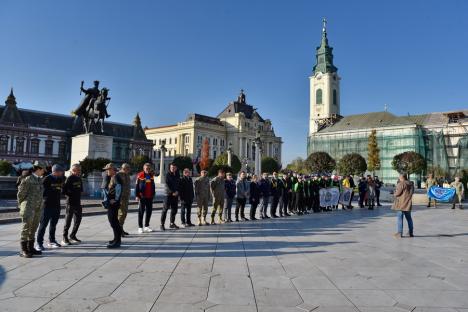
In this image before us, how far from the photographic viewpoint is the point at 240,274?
6.08 m

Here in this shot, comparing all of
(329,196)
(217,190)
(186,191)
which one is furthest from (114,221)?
(329,196)

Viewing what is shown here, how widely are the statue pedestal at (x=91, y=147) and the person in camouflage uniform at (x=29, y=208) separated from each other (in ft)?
56.8

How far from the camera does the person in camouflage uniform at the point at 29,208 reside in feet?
23.6

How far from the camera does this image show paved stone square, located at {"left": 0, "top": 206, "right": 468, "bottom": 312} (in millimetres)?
4637

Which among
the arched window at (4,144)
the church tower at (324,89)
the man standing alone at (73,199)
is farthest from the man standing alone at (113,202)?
the church tower at (324,89)

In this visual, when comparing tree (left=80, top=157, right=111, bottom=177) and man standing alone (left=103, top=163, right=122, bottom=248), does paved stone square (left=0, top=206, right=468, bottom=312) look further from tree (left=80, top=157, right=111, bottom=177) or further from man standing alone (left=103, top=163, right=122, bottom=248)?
tree (left=80, top=157, right=111, bottom=177)

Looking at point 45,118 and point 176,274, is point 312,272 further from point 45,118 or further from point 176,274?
point 45,118

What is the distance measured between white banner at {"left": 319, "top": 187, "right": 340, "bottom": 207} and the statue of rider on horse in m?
15.5

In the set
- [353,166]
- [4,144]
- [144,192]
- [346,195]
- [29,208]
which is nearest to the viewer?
[29,208]

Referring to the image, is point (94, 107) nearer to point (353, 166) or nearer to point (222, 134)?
point (353, 166)

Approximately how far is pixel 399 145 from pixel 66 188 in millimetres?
77838

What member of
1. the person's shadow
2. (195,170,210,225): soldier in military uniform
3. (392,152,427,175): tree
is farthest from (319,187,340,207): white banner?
(392,152,427,175): tree

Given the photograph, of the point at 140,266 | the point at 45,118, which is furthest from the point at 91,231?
the point at 45,118

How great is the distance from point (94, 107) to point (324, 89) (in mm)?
95425
